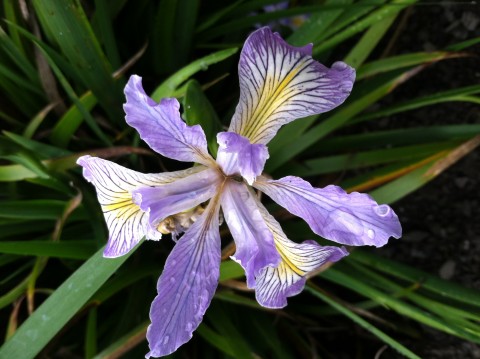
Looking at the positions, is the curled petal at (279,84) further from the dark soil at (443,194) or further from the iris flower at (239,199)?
the dark soil at (443,194)

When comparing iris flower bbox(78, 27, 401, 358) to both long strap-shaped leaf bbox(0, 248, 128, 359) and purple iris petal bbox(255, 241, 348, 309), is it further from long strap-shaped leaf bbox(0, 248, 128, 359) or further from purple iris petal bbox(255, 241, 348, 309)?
long strap-shaped leaf bbox(0, 248, 128, 359)

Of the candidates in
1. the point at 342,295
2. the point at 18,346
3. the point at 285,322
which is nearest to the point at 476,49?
the point at 342,295

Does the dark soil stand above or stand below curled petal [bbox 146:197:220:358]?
below

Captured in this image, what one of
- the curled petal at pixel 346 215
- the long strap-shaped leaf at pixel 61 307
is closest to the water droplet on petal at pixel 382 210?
the curled petal at pixel 346 215

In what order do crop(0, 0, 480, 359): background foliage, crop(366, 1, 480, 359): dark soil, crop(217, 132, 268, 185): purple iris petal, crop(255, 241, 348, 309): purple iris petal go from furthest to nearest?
1. crop(366, 1, 480, 359): dark soil
2. crop(0, 0, 480, 359): background foliage
3. crop(255, 241, 348, 309): purple iris petal
4. crop(217, 132, 268, 185): purple iris petal

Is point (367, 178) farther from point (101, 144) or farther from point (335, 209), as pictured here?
point (101, 144)

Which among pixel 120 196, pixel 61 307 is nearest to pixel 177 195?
pixel 120 196

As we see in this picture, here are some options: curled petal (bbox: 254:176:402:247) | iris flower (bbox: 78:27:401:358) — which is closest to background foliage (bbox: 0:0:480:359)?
iris flower (bbox: 78:27:401:358)

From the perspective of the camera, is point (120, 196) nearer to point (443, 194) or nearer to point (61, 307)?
point (61, 307)
